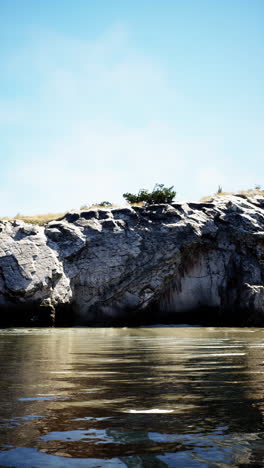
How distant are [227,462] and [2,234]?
27551 millimetres

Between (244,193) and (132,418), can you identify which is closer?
(132,418)

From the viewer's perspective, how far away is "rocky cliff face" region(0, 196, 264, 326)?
27891 millimetres

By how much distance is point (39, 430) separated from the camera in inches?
126

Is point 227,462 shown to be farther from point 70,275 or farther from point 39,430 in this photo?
point 70,275

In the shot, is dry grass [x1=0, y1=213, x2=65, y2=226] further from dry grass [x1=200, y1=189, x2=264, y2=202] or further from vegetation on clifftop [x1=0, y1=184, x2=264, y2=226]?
dry grass [x1=200, y1=189, x2=264, y2=202]

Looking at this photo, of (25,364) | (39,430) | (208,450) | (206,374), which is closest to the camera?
(208,450)

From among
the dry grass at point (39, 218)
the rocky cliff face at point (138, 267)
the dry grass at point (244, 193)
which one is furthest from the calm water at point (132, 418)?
the dry grass at point (244, 193)

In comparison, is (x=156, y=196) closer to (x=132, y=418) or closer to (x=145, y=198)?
(x=145, y=198)

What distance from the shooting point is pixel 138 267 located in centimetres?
3030

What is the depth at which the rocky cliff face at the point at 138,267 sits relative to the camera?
91.5 feet

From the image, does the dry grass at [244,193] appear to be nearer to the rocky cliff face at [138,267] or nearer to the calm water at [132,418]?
the rocky cliff face at [138,267]

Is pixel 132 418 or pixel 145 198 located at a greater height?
pixel 145 198

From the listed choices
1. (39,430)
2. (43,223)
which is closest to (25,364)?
(39,430)

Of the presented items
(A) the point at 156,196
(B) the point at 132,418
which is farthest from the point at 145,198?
(B) the point at 132,418
